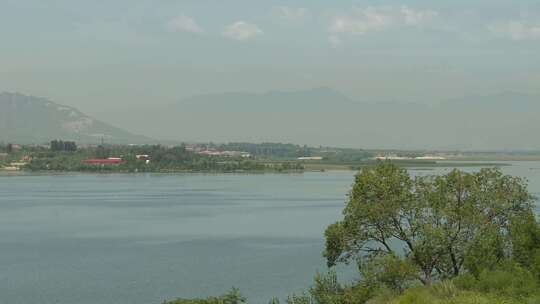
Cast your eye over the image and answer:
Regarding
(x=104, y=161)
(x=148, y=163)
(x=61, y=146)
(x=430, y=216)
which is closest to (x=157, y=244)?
(x=430, y=216)

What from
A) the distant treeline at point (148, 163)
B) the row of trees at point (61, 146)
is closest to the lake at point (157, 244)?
the distant treeline at point (148, 163)

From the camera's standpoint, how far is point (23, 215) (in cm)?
5388

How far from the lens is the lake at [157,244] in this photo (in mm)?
26842

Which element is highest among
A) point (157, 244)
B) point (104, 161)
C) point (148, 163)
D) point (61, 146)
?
point (61, 146)

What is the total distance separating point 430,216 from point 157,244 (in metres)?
21.9

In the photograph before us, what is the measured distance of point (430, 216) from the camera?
19.2 m

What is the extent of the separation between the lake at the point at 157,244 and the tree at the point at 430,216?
6.16 meters

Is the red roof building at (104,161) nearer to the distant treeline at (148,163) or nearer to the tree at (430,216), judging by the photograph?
the distant treeline at (148,163)

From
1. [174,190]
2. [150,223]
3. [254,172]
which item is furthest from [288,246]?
[254,172]

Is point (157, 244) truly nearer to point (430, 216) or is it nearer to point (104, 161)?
point (430, 216)

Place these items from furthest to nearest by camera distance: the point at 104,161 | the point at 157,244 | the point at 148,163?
the point at 104,161 → the point at 148,163 → the point at 157,244

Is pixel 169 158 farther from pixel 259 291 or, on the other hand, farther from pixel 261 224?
pixel 259 291

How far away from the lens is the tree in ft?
61.1

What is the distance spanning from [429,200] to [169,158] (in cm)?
10637
